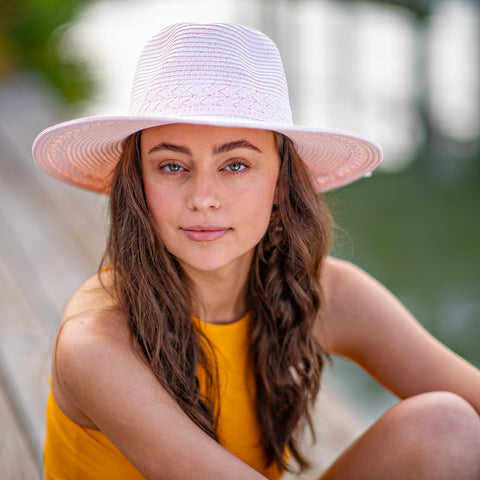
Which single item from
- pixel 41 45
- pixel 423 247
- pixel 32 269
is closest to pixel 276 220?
pixel 32 269

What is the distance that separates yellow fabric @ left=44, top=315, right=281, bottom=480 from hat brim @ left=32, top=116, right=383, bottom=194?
490 mm

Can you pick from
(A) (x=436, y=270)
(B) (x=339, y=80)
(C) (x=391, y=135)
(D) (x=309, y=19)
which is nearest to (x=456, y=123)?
(C) (x=391, y=135)

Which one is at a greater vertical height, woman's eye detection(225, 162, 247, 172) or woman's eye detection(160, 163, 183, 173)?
woman's eye detection(160, 163, 183, 173)

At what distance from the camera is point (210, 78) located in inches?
55.8

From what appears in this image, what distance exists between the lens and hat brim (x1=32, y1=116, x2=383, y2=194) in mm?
1385

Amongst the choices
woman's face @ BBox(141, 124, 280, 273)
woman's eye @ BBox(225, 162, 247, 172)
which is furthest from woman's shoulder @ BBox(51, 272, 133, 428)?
woman's eye @ BBox(225, 162, 247, 172)

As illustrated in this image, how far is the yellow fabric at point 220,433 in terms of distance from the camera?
157cm

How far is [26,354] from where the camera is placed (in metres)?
2.38

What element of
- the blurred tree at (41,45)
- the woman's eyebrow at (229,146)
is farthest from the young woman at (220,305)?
the blurred tree at (41,45)

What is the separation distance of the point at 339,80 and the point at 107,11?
4.57 meters

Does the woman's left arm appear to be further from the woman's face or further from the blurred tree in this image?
the blurred tree

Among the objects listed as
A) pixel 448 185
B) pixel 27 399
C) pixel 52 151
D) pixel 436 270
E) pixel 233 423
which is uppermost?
pixel 52 151

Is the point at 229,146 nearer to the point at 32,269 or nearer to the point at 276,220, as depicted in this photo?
the point at 276,220

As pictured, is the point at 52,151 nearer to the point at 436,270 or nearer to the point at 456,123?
the point at 436,270
